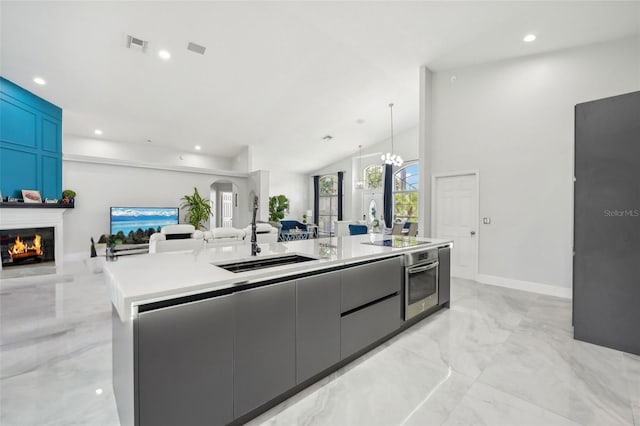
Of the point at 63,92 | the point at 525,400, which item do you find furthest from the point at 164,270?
the point at 63,92

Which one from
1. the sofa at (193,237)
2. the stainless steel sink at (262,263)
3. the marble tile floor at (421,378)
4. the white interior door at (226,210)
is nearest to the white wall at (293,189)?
the white interior door at (226,210)

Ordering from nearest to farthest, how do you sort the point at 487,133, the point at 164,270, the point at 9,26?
the point at 164,270, the point at 9,26, the point at 487,133

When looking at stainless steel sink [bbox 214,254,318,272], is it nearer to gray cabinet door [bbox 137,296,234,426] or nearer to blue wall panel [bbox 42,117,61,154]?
gray cabinet door [bbox 137,296,234,426]

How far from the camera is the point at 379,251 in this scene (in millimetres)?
2215

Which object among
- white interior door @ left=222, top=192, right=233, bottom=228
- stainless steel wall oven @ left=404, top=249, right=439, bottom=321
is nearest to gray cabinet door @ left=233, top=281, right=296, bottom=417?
stainless steel wall oven @ left=404, top=249, right=439, bottom=321

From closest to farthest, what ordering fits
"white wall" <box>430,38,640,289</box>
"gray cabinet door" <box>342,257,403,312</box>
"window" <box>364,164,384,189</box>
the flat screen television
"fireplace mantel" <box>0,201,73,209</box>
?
"gray cabinet door" <box>342,257,403,312</box>
"white wall" <box>430,38,640,289</box>
"fireplace mantel" <box>0,201,73,209</box>
the flat screen television
"window" <box>364,164,384,189</box>

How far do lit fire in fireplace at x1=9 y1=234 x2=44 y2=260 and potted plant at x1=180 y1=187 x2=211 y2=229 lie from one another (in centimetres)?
337

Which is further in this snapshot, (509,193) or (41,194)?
(41,194)

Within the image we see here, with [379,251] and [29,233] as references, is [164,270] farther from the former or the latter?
[29,233]

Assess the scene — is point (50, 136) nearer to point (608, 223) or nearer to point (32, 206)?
point (32, 206)

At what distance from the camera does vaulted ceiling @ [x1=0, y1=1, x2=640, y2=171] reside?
3553 mm

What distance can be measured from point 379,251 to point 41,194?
23.2 ft

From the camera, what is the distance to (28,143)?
206 inches

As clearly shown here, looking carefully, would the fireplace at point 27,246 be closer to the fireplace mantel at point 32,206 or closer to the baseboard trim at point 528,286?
the fireplace mantel at point 32,206
